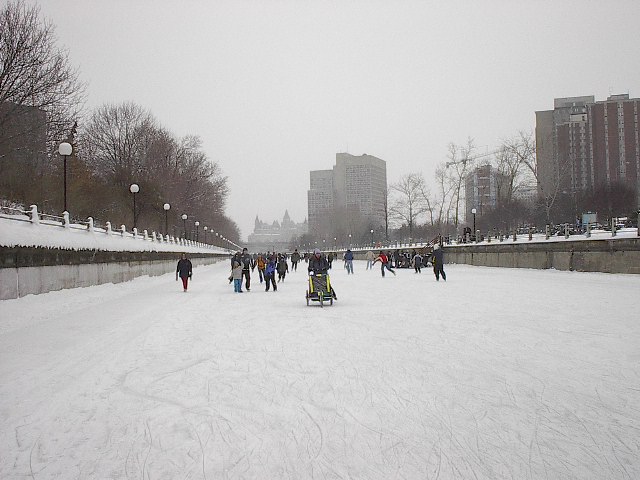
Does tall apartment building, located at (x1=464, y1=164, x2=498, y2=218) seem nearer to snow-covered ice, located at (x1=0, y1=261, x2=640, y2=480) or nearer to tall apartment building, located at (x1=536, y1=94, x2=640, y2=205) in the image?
tall apartment building, located at (x1=536, y1=94, x2=640, y2=205)

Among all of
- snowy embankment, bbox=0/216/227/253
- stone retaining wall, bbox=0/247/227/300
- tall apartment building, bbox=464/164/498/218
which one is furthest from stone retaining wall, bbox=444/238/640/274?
snowy embankment, bbox=0/216/227/253

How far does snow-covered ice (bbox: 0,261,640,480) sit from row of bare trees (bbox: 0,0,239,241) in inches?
632

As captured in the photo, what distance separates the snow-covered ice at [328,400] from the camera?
3383mm

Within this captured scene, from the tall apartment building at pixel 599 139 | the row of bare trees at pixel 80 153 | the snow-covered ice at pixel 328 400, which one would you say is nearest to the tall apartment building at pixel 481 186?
the tall apartment building at pixel 599 139

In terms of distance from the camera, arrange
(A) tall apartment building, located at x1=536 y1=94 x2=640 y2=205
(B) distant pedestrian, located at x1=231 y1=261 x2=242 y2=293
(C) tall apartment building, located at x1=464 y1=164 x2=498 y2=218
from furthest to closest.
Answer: (A) tall apartment building, located at x1=536 y1=94 x2=640 y2=205
(C) tall apartment building, located at x1=464 y1=164 x2=498 y2=218
(B) distant pedestrian, located at x1=231 y1=261 x2=242 y2=293

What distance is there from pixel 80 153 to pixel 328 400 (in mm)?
53456

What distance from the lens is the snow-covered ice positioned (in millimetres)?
3383

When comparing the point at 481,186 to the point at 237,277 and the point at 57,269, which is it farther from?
the point at 57,269

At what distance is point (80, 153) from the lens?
165 feet

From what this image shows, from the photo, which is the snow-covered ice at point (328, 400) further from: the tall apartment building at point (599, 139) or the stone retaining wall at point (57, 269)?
the tall apartment building at point (599, 139)

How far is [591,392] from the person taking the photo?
4746 millimetres

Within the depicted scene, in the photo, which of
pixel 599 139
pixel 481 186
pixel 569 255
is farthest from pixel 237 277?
pixel 599 139

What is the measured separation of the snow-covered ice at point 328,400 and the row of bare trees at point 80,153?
16055 millimetres

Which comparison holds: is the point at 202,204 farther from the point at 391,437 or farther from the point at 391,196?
the point at 391,437
